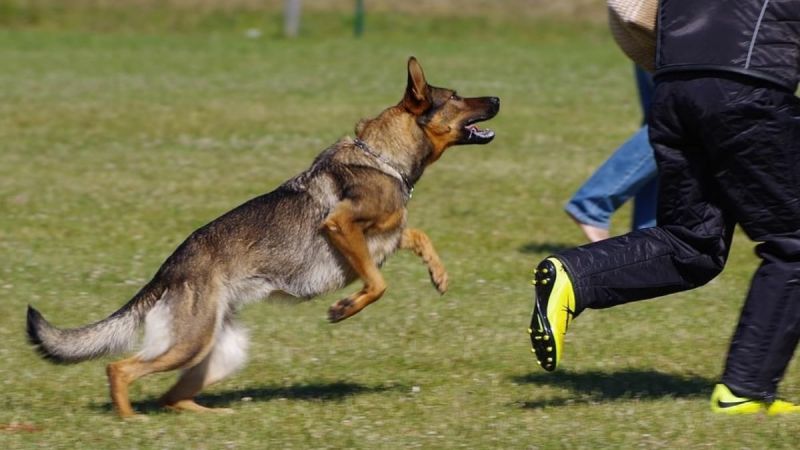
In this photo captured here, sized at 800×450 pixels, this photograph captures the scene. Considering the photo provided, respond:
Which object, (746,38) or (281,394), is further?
(281,394)

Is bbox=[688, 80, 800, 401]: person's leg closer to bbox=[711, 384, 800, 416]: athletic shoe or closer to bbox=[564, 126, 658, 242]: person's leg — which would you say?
bbox=[711, 384, 800, 416]: athletic shoe

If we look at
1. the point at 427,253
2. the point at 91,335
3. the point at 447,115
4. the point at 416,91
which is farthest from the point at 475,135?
the point at 91,335

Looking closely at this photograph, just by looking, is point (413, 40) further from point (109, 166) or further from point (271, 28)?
point (109, 166)

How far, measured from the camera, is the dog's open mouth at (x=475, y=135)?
5.84 meters

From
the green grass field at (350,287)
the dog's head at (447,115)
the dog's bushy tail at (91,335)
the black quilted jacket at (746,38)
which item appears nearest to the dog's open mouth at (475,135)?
the dog's head at (447,115)

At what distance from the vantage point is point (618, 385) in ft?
19.2

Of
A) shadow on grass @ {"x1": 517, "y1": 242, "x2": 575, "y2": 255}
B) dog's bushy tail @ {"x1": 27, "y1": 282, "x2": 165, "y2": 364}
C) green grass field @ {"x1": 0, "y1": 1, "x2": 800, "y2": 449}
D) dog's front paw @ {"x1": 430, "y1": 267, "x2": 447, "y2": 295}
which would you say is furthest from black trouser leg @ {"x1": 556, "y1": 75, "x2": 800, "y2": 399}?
shadow on grass @ {"x1": 517, "y1": 242, "x2": 575, "y2": 255}

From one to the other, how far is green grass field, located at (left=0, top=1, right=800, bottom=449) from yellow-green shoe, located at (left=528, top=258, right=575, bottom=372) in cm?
28

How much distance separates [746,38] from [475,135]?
1.41 meters

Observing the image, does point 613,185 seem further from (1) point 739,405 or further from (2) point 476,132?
(1) point 739,405

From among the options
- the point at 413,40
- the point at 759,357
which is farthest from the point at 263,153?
the point at 413,40

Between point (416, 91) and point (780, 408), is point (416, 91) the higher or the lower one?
the higher one

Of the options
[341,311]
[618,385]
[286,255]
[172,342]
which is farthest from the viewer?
[618,385]

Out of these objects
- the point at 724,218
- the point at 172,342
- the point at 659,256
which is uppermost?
the point at 724,218
